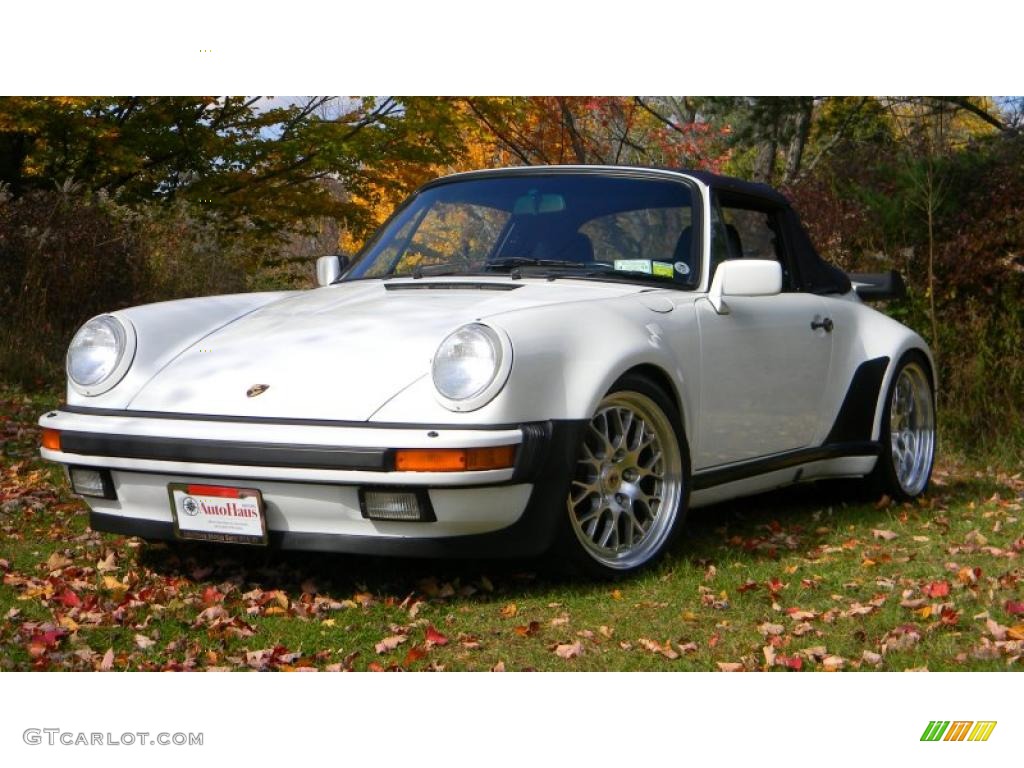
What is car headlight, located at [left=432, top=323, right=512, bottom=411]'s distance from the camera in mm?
4402

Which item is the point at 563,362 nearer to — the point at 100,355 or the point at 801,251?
the point at 100,355

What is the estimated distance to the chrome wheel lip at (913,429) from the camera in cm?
714

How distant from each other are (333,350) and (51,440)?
1.13 m

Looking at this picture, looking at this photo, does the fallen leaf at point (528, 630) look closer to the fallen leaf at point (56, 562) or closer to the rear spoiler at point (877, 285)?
the fallen leaf at point (56, 562)

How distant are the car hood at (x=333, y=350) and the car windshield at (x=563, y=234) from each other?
0.23 meters

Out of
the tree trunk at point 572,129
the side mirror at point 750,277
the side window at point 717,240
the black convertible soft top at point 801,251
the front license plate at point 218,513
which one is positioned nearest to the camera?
the front license plate at point 218,513

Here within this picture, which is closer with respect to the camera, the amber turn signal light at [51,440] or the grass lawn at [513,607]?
the grass lawn at [513,607]

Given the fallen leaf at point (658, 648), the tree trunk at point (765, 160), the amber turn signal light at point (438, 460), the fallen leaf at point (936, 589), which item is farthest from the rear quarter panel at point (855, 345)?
the tree trunk at point (765, 160)

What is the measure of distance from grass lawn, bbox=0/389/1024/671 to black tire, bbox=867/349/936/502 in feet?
2.23

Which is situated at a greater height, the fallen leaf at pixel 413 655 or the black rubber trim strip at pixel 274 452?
the black rubber trim strip at pixel 274 452

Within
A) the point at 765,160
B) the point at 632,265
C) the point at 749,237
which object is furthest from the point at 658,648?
the point at 765,160

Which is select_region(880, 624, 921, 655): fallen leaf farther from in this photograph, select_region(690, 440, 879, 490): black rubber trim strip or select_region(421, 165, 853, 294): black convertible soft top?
select_region(421, 165, 853, 294): black convertible soft top

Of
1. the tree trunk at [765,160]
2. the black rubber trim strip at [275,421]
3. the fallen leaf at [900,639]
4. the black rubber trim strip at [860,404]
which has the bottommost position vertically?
the fallen leaf at [900,639]
